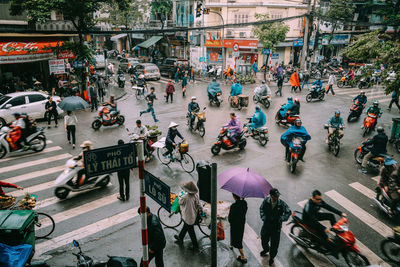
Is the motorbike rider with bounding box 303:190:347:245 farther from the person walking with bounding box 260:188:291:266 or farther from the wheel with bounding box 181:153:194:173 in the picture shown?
the wheel with bounding box 181:153:194:173

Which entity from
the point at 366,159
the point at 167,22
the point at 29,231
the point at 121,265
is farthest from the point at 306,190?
the point at 167,22

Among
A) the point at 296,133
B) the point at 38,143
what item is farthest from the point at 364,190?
the point at 38,143

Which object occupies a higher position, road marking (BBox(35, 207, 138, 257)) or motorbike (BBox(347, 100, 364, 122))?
motorbike (BBox(347, 100, 364, 122))

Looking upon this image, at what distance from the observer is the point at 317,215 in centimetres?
617

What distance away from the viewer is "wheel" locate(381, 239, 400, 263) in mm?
6205

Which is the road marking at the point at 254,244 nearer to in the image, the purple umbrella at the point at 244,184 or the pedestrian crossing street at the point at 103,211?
the pedestrian crossing street at the point at 103,211

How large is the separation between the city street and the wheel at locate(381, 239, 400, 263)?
0.67 feet

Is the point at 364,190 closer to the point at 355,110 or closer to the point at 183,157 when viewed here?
the point at 183,157

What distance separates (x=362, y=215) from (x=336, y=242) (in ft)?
8.40

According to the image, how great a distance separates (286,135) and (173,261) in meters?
6.21

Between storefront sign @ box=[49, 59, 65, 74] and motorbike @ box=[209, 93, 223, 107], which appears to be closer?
storefront sign @ box=[49, 59, 65, 74]

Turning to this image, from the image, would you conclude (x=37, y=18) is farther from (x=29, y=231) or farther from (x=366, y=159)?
(x=366, y=159)

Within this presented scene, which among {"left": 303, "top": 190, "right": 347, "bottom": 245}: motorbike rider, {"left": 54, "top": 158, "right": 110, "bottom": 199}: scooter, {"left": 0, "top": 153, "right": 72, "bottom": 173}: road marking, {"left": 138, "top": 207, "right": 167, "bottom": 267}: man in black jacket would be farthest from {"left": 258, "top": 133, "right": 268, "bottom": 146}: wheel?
{"left": 138, "top": 207, "right": 167, "bottom": 267}: man in black jacket

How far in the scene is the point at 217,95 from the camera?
19406 mm
